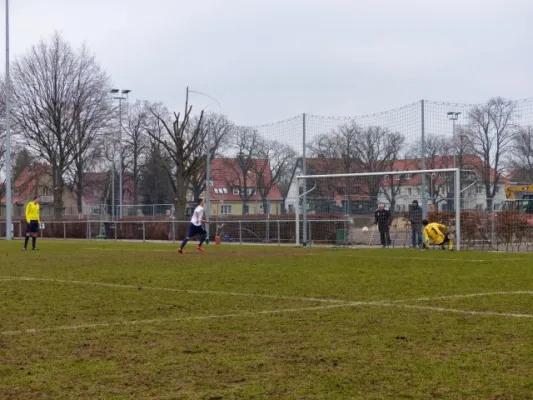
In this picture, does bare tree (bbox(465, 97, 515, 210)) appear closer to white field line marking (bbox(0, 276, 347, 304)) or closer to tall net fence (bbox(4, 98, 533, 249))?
tall net fence (bbox(4, 98, 533, 249))

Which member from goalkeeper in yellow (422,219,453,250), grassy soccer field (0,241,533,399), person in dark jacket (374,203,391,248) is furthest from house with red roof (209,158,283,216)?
grassy soccer field (0,241,533,399)

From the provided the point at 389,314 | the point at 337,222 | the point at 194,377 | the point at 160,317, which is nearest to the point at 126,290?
the point at 160,317

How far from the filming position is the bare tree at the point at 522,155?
3458 centimetres

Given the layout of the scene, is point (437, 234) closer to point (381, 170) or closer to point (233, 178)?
point (381, 170)

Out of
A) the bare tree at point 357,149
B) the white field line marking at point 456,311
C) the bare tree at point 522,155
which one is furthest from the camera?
the bare tree at point 522,155

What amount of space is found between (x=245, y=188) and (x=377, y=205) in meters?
10.4

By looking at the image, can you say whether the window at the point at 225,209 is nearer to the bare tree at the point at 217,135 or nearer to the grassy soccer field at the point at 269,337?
the bare tree at the point at 217,135

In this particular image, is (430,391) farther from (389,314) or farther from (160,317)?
(160,317)

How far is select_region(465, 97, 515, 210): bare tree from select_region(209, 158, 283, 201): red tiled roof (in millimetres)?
8885

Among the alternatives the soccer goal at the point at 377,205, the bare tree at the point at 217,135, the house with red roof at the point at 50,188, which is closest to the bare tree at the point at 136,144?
the house with red roof at the point at 50,188

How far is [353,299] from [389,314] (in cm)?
160

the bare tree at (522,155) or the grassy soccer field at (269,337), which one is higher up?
the bare tree at (522,155)

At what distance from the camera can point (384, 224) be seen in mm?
28359

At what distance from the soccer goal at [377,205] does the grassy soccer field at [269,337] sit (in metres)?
13.2
